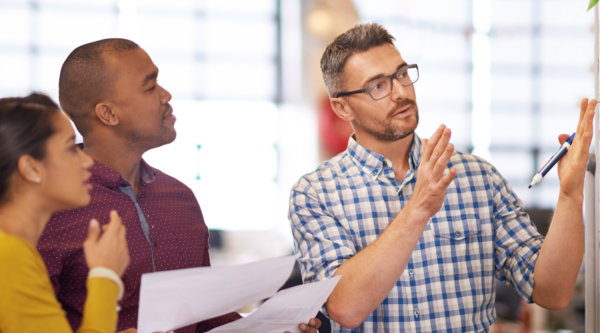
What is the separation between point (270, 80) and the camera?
22.3 ft

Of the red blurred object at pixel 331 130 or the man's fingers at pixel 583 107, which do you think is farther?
the red blurred object at pixel 331 130

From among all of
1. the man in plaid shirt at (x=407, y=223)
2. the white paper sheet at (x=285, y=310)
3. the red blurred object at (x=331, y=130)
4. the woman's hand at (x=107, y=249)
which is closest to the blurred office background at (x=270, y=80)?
the red blurred object at (x=331, y=130)

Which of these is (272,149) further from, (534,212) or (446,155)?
(446,155)

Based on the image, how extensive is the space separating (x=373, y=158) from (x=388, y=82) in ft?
0.72

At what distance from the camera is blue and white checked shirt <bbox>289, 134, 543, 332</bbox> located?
1230mm

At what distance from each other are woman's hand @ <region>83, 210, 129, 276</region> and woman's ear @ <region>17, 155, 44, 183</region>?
0.10 metres

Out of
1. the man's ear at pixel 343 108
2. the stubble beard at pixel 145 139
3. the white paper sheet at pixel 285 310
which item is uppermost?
the man's ear at pixel 343 108

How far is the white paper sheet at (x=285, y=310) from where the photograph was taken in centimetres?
97

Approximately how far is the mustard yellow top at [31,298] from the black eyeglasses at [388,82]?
0.92 m

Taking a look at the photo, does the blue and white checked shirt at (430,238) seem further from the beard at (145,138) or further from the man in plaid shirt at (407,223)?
the beard at (145,138)

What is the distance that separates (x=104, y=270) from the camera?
734 mm

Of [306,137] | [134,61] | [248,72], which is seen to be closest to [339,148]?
[306,137]

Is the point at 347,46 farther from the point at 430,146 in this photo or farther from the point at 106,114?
the point at 106,114

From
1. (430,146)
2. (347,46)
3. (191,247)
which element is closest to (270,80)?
(347,46)
